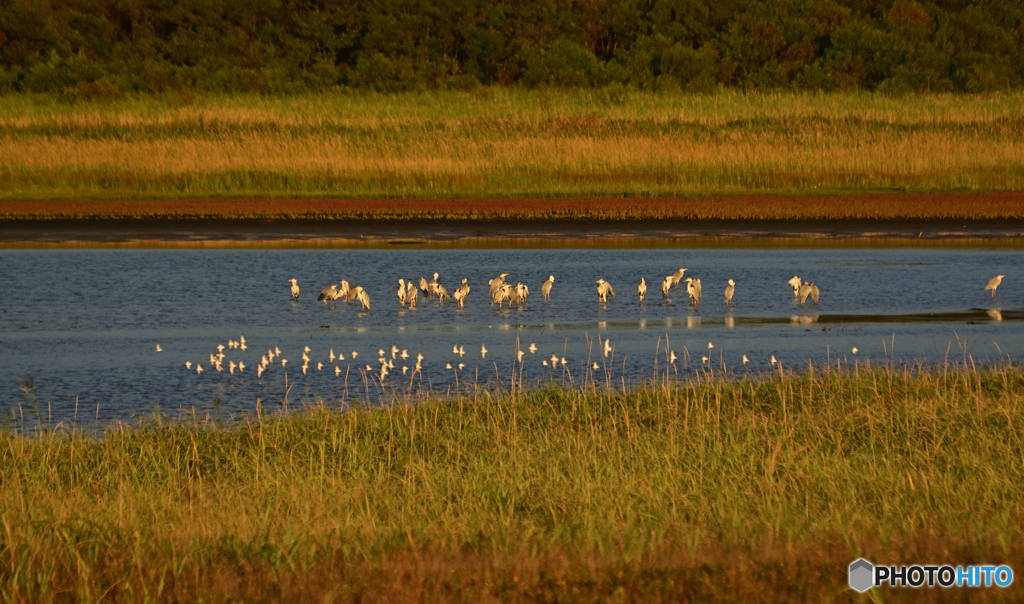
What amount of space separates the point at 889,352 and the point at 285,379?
219 inches

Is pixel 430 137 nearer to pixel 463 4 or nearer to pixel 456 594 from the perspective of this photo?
pixel 463 4

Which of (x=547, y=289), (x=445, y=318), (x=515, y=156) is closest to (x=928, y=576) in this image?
(x=445, y=318)

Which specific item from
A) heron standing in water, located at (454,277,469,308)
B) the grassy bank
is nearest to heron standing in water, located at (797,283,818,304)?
heron standing in water, located at (454,277,469,308)

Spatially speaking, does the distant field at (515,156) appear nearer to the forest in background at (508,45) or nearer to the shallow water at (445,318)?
the shallow water at (445,318)

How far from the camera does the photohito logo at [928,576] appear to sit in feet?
16.2

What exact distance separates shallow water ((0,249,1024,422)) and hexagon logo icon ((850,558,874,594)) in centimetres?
520

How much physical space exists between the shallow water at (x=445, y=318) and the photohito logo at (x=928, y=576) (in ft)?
17.1

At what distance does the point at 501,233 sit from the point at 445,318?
9.11 metres

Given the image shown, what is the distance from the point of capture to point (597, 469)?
689 centimetres

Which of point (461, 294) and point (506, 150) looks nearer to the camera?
point (461, 294)

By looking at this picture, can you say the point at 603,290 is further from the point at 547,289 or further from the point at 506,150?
the point at 506,150

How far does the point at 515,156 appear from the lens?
30.9 metres

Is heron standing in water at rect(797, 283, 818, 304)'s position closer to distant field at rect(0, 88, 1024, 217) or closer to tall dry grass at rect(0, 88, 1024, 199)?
distant field at rect(0, 88, 1024, 217)

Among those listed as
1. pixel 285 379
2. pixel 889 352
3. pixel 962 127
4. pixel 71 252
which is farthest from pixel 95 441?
pixel 962 127
